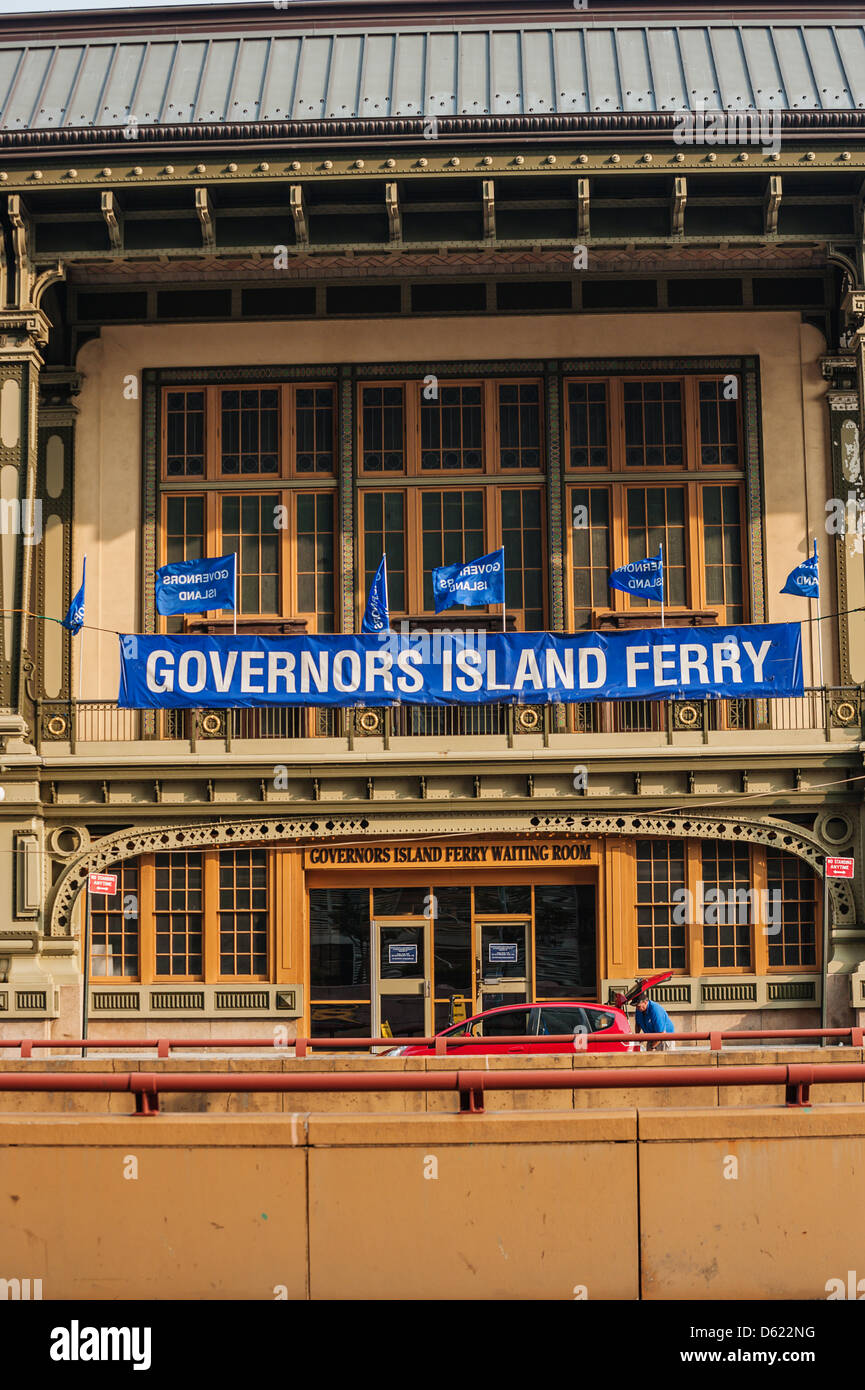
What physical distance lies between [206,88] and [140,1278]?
1949 cm

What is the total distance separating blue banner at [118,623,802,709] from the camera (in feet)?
72.9

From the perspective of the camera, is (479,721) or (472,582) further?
(479,721)

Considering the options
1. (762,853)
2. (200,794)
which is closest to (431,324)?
(200,794)

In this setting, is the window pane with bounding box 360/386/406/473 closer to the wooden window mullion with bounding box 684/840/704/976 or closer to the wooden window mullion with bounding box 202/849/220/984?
the wooden window mullion with bounding box 202/849/220/984

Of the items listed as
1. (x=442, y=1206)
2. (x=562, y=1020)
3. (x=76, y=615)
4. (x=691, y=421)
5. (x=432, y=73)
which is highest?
(x=432, y=73)

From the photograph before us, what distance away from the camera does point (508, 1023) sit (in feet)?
59.9

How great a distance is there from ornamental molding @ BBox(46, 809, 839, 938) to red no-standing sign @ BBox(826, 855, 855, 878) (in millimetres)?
350

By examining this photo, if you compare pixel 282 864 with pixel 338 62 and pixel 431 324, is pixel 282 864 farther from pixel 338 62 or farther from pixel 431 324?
pixel 338 62

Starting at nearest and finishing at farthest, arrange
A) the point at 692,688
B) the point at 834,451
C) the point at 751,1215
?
the point at 751,1215, the point at 692,688, the point at 834,451

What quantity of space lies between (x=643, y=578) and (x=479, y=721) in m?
3.35

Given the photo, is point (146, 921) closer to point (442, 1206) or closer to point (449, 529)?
point (449, 529)

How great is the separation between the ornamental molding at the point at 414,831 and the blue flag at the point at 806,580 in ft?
11.5

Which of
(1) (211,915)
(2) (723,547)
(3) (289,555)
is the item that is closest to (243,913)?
(1) (211,915)

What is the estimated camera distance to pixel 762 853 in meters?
23.0
